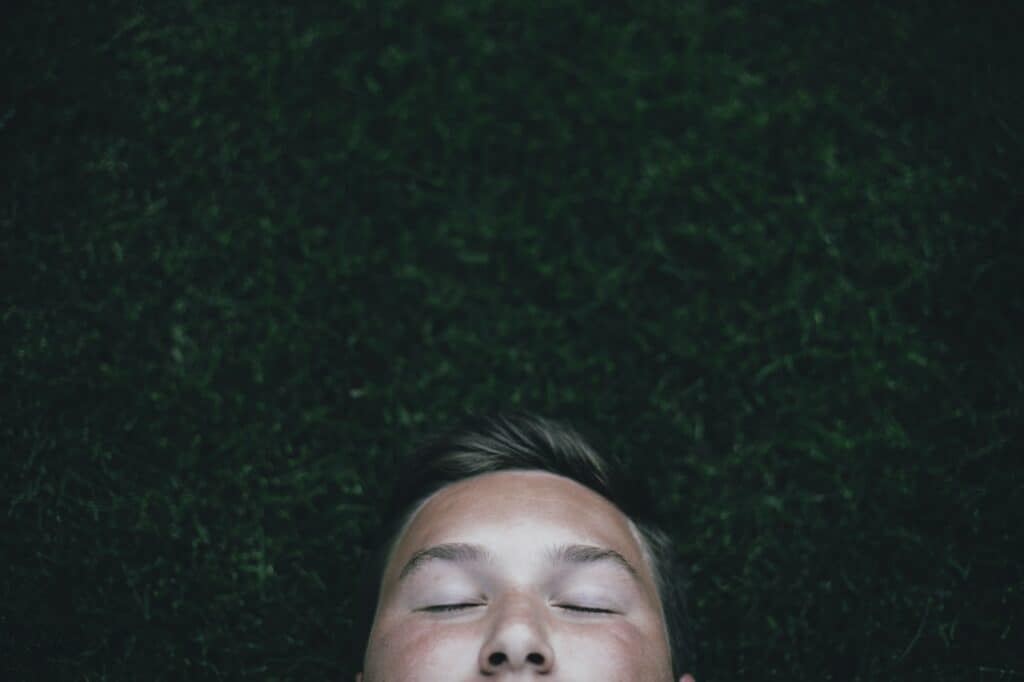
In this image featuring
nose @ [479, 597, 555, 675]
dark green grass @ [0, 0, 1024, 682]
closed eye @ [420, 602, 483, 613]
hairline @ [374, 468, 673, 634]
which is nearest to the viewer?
nose @ [479, 597, 555, 675]

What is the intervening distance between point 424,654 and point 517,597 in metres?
0.22

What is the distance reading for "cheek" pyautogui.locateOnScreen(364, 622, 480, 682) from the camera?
6.19ft

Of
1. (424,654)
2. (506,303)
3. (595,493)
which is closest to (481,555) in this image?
(424,654)

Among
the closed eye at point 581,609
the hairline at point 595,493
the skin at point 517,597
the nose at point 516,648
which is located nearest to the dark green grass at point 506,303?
the hairline at point 595,493

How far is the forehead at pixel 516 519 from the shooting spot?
2.08 meters

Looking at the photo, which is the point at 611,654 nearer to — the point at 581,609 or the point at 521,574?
the point at 581,609

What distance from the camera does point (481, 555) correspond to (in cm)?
205

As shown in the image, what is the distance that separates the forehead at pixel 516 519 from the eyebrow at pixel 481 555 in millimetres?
16

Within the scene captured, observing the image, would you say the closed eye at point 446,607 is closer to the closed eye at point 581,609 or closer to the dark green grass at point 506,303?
the closed eye at point 581,609

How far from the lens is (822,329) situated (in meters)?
2.89

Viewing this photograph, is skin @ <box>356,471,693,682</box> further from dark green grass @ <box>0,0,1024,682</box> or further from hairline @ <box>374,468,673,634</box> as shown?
dark green grass @ <box>0,0,1024,682</box>

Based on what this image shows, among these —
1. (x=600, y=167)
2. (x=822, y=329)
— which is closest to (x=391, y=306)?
(x=600, y=167)

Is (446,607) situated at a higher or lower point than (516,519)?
lower

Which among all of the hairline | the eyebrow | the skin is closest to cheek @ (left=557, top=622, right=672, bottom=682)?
the skin
